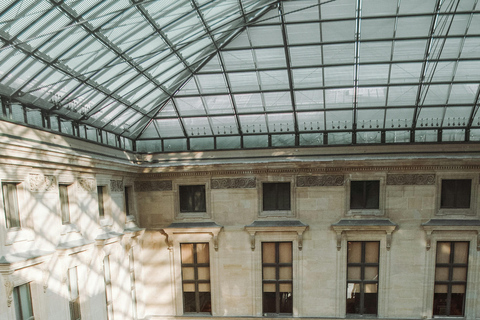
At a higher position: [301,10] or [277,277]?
[301,10]

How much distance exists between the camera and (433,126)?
15633 mm

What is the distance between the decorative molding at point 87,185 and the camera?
12102 mm

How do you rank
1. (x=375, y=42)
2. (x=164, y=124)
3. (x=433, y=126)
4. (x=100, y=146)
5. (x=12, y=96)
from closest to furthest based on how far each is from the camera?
(x=12, y=96), (x=375, y=42), (x=100, y=146), (x=433, y=126), (x=164, y=124)

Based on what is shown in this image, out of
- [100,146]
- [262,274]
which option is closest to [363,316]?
[262,274]

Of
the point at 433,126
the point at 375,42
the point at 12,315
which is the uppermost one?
the point at 375,42

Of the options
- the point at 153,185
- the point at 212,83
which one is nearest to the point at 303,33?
the point at 212,83

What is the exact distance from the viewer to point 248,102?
15.4 metres

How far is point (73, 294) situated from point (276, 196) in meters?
9.71

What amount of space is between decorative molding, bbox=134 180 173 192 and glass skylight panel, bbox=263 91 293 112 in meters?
6.47

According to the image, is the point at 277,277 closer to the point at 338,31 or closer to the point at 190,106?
the point at 190,106

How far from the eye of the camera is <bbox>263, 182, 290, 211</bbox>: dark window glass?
53.1 ft

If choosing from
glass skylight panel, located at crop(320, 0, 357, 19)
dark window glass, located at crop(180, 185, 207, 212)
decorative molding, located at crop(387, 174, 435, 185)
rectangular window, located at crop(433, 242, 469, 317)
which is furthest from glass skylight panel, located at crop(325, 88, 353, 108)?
rectangular window, located at crop(433, 242, 469, 317)

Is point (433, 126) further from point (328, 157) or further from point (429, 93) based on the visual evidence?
point (328, 157)

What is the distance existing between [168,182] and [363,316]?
474 inches
